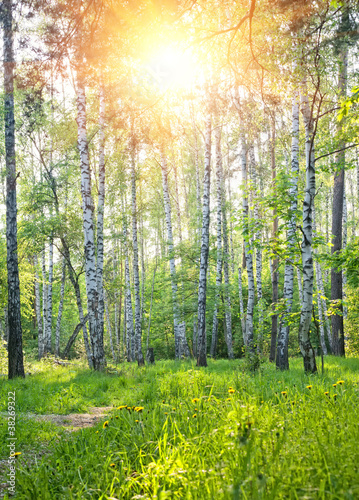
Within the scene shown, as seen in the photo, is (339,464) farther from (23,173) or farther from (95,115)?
(23,173)

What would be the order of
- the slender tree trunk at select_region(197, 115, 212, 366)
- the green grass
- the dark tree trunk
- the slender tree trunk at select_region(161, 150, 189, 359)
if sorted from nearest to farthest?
1. the green grass
2. the dark tree trunk
3. the slender tree trunk at select_region(197, 115, 212, 366)
4. the slender tree trunk at select_region(161, 150, 189, 359)

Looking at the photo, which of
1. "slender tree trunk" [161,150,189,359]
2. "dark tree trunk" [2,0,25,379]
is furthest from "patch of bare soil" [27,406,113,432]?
"slender tree trunk" [161,150,189,359]

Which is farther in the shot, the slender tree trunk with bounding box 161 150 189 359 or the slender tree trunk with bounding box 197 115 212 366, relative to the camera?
the slender tree trunk with bounding box 161 150 189 359

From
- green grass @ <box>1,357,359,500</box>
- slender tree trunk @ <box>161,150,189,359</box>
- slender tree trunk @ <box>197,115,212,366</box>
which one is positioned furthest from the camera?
slender tree trunk @ <box>161,150,189,359</box>

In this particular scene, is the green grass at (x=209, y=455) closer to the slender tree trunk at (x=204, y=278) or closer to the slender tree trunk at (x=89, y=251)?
the slender tree trunk at (x=89, y=251)

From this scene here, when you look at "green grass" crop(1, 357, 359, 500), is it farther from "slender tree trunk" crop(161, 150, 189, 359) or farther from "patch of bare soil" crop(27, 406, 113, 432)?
"slender tree trunk" crop(161, 150, 189, 359)

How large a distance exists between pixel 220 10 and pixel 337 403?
18.2ft

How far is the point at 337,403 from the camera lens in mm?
3057

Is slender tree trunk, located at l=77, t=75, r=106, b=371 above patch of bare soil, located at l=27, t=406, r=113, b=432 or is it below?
above

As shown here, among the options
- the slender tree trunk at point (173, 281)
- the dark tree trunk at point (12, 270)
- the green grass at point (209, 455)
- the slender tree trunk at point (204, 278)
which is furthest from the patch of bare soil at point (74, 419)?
the slender tree trunk at point (173, 281)

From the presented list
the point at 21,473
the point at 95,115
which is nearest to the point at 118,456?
the point at 21,473

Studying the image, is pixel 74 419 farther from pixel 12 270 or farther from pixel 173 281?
pixel 173 281

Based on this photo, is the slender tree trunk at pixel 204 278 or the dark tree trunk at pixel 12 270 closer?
the dark tree trunk at pixel 12 270

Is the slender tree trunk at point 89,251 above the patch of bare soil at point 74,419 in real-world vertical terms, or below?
above
